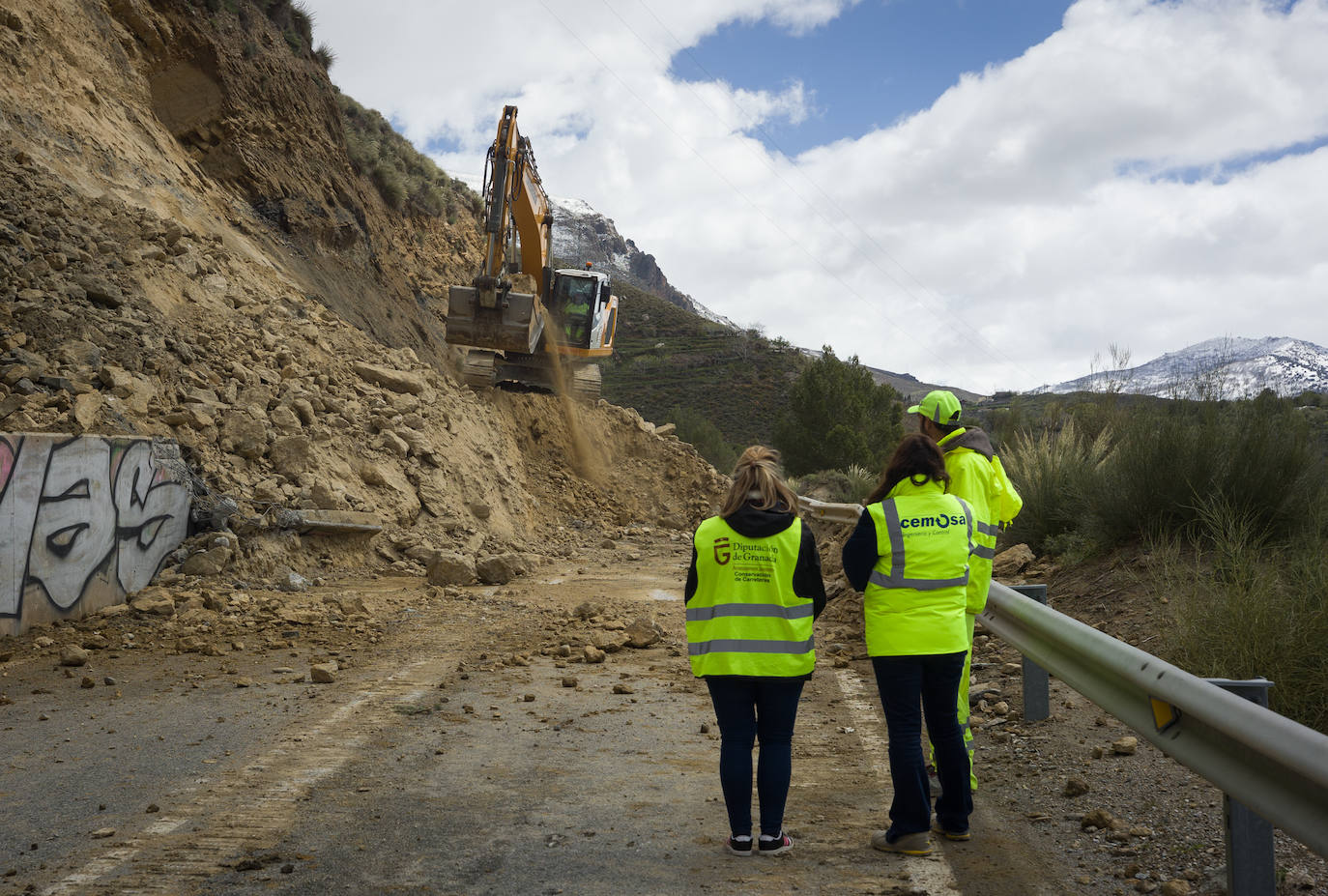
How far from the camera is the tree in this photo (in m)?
39.9

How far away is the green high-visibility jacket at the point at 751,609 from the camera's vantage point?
4324 millimetres

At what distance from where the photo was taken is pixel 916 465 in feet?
14.9

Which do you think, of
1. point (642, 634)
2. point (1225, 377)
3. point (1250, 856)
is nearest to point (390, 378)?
point (642, 634)

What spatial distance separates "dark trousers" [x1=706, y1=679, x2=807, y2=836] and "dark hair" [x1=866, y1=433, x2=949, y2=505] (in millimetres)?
952

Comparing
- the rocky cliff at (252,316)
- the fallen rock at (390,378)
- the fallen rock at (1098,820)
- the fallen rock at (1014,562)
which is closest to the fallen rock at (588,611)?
the rocky cliff at (252,316)

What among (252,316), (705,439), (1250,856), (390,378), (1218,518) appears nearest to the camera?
(1250,856)

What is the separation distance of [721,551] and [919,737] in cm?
119

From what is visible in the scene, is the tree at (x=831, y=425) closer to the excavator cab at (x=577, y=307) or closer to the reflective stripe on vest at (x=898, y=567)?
the excavator cab at (x=577, y=307)

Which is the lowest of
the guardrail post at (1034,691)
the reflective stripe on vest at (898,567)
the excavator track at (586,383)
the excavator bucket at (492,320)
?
the guardrail post at (1034,691)

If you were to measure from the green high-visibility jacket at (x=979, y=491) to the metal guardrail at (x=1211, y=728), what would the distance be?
44 centimetres

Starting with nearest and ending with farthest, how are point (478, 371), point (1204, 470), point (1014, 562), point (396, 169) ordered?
1. point (1204, 470)
2. point (1014, 562)
3. point (478, 371)
4. point (396, 169)

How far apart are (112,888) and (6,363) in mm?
10127

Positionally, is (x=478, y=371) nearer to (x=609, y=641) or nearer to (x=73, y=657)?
(x=609, y=641)

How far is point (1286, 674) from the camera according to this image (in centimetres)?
518
